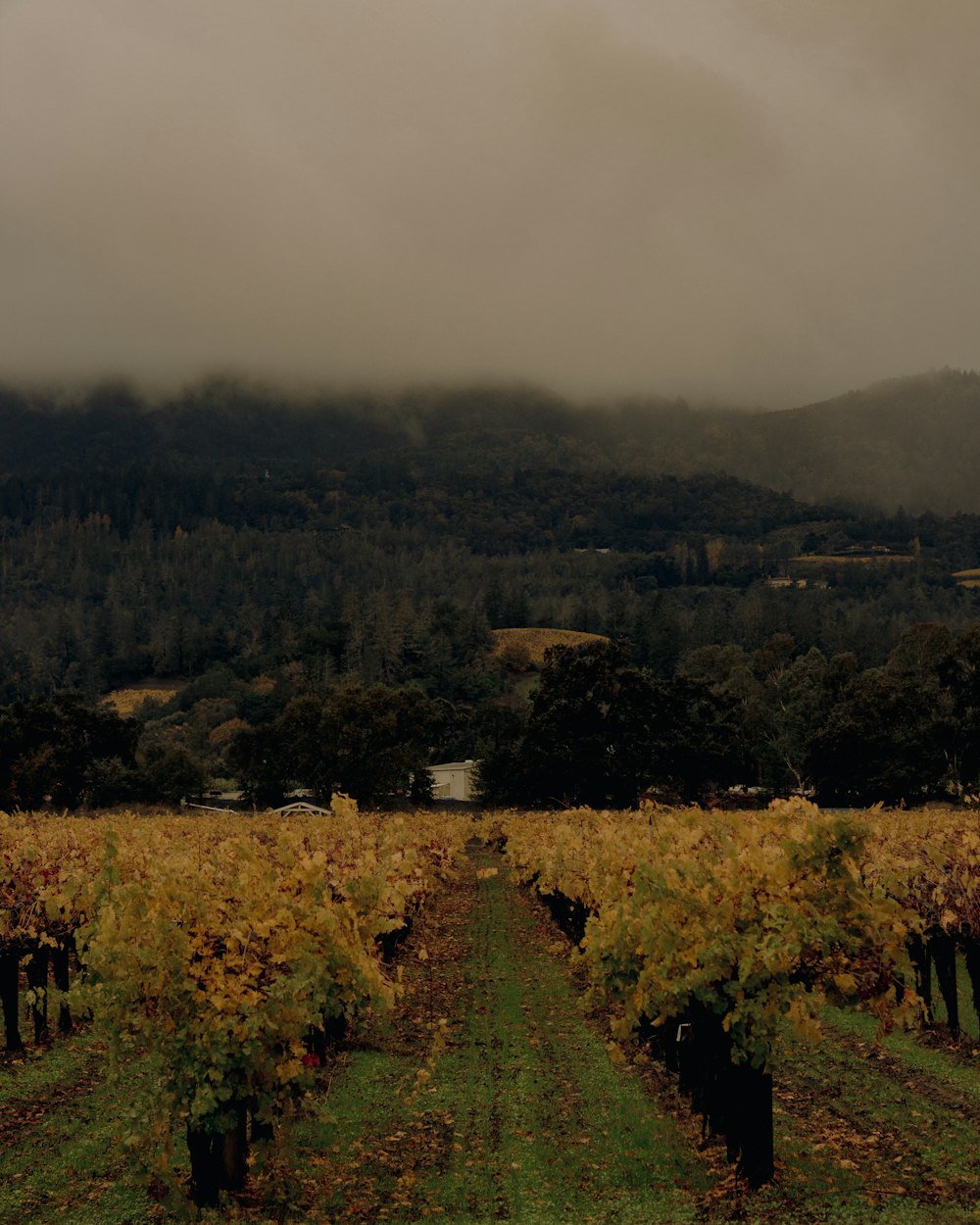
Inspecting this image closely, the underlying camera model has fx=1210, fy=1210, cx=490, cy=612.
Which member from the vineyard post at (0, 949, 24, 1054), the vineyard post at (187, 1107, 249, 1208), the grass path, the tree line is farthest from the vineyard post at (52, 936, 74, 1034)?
the tree line

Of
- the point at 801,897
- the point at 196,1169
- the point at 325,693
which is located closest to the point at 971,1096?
the point at 801,897

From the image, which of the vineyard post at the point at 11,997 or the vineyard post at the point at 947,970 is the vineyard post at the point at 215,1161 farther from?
the vineyard post at the point at 947,970

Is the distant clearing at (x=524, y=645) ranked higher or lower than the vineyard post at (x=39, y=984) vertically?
lower

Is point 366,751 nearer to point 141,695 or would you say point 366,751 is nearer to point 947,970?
point 947,970

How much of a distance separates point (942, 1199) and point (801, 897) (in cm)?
299

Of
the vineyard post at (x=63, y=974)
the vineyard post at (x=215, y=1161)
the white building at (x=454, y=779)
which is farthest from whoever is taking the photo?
the white building at (x=454, y=779)

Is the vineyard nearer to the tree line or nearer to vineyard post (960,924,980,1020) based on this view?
vineyard post (960,924,980,1020)

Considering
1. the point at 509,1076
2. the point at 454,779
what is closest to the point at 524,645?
the point at 454,779

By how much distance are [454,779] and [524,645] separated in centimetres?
6488

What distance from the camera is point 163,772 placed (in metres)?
84.8

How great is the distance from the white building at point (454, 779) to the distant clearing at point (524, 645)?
40529 mm

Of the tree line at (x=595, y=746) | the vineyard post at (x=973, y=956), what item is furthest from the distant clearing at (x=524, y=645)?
the vineyard post at (x=973, y=956)

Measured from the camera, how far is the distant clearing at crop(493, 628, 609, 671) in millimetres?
169125

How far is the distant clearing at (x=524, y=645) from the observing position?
169 m
